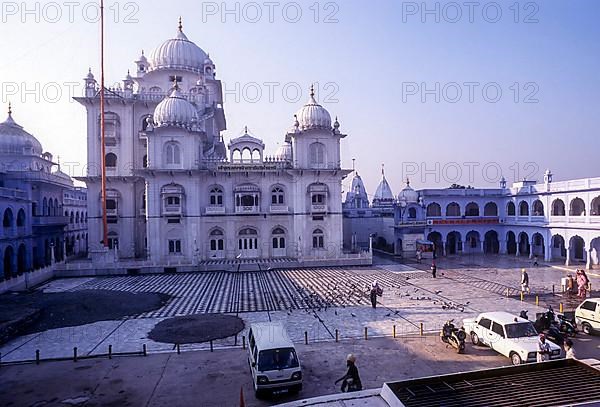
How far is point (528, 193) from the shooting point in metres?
40.2

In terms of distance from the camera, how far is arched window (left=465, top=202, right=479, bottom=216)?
45556 mm

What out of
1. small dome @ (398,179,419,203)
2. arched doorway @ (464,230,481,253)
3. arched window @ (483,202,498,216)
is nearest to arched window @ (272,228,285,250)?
small dome @ (398,179,419,203)

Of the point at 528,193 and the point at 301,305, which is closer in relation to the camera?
the point at 301,305

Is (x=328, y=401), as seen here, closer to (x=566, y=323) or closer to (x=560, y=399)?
(x=560, y=399)

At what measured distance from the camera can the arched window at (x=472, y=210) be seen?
45556 millimetres

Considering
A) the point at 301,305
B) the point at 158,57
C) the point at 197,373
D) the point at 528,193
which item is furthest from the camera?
the point at 158,57

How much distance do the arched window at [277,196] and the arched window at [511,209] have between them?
82.5ft

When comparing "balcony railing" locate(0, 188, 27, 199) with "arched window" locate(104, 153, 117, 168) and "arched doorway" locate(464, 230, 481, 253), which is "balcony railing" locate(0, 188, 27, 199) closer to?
"arched window" locate(104, 153, 117, 168)

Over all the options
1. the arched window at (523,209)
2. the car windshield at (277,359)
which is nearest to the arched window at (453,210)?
the arched window at (523,209)

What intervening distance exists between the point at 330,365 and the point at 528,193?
35.8 metres

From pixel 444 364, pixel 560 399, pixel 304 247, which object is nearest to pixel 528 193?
pixel 304 247

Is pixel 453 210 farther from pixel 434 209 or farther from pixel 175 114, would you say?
pixel 175 114

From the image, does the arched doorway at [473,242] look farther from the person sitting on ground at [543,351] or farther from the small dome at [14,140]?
the small dome at [14,140]

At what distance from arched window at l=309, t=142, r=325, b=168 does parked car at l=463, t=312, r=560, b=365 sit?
25210 millimetres
